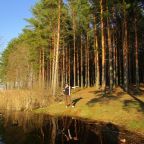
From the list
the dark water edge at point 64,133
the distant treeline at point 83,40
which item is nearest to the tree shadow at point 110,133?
the dark water edge at point 64,133

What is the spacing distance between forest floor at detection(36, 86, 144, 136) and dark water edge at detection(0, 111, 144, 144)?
1.12 metres

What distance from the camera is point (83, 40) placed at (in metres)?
53.4

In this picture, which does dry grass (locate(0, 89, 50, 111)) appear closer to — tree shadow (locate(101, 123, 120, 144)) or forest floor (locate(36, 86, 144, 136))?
forest floor (locate(36, 86, 144, 136))

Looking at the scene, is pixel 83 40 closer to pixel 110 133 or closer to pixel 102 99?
pixel 102 99

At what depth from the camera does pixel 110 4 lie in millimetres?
32094

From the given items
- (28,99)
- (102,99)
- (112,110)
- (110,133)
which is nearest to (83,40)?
(28,99)

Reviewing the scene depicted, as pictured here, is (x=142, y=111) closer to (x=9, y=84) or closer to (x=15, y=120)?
(x=15, y=120)

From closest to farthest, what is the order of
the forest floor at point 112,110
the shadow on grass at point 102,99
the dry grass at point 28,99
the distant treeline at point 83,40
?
1. the forest floor at point 112,110
2. the shadow on grass at point 102,99
3. the dry grass at point 28,99
4. the distant treeline at point 83,40

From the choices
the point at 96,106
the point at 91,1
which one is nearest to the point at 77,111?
the point at 96,106

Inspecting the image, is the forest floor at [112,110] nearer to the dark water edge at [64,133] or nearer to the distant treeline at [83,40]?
the dark water edge at [64,133]

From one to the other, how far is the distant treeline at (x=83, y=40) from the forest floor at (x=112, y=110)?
3107 mm

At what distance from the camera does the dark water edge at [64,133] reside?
53.7 feet

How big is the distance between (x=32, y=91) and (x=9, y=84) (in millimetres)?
37906

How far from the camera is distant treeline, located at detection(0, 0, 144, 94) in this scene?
34344mm
